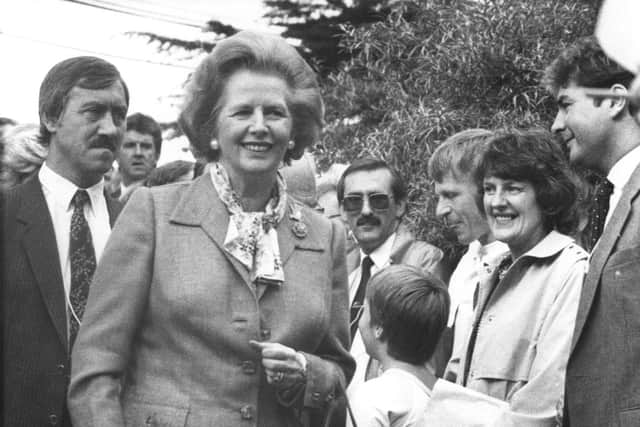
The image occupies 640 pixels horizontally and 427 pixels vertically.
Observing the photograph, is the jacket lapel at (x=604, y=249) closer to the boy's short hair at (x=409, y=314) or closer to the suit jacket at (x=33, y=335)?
the boy's short hair at (x=409, y=314)

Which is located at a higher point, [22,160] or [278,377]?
[22,160]

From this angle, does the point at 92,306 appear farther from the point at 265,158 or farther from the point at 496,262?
the point at 496,262

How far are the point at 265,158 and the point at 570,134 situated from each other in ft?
4.50

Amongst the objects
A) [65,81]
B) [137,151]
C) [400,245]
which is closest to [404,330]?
[65,81]

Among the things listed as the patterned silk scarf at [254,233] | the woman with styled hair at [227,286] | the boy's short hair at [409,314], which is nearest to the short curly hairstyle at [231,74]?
the woman with styled hair at [227,286]

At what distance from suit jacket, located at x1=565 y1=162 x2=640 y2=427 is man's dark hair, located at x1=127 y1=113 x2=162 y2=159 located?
3.83 metres

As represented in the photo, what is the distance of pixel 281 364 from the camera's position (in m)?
3.03

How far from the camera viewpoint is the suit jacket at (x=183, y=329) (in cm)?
296

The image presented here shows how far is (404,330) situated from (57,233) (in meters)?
1.27

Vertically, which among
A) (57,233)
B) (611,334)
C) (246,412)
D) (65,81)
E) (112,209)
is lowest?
(246,412)

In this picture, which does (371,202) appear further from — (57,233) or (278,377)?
(278,377)

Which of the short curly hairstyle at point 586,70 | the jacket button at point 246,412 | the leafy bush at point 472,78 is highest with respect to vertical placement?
the leafy bush at point 472,78

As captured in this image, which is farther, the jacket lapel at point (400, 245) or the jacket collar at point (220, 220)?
the jacket lapel at point (400, 245)

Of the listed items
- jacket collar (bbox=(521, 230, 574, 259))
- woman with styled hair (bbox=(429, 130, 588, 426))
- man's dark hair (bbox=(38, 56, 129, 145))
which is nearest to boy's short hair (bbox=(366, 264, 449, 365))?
woman with styled hair (bbox=(429, 130, 588, 426))
